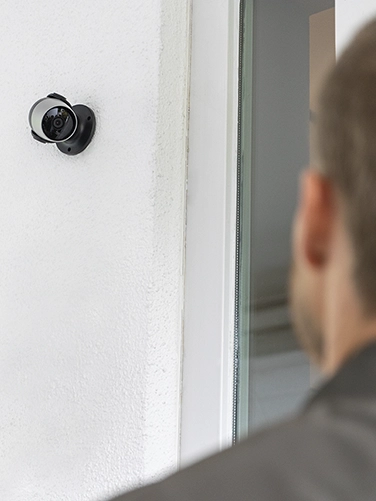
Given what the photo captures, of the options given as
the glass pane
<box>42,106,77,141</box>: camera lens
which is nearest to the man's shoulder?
the glass pane

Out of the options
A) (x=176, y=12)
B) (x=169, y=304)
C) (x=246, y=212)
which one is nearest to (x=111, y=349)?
(x=169, y=304)

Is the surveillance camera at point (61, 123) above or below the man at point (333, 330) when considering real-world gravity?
above

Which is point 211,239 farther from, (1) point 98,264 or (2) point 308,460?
(2) point 308,460

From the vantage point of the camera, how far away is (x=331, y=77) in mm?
576

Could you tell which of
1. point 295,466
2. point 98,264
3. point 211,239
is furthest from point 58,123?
point 295,466

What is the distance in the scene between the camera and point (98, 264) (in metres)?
1.69

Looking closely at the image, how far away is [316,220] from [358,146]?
2.6 inches

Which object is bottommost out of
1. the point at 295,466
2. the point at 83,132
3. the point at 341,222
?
the point at 295,466

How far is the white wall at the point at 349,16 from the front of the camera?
1373 mm

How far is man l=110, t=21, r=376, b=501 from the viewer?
0.45 meters

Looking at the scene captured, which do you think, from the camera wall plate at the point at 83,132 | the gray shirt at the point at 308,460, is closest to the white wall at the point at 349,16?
the camera wall plate at the point at 83,132

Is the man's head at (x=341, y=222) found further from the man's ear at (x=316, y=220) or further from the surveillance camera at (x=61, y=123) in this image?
the surveillance camera at (x=61, y=123)

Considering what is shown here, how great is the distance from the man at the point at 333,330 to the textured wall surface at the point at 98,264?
3.39ft

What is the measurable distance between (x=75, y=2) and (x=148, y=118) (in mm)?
401
